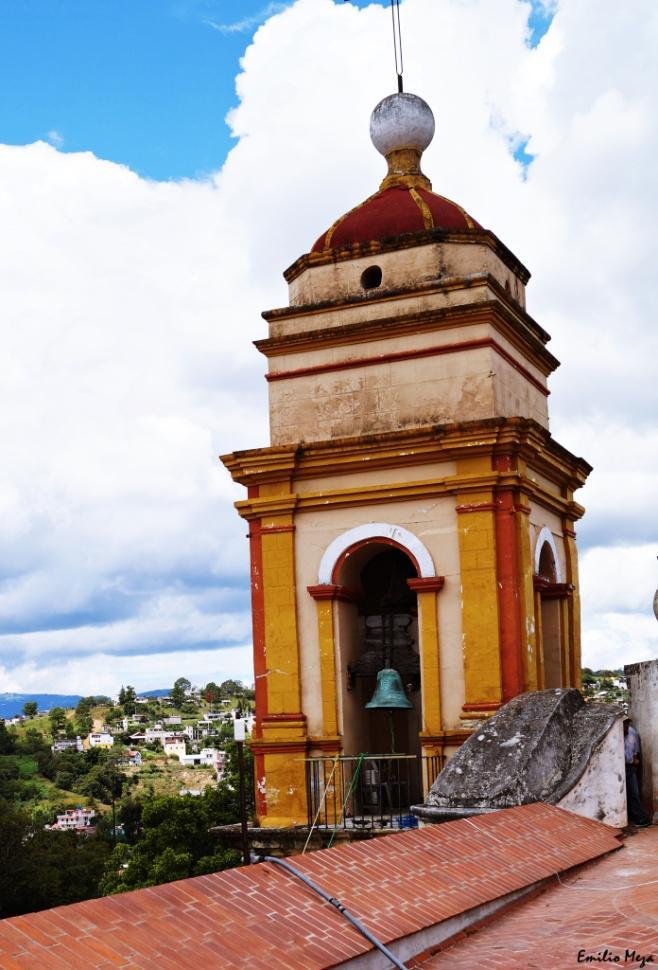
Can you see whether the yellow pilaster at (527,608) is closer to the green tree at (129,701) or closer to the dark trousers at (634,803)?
the dark trousers at (634,803)

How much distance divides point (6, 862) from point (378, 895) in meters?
47.3

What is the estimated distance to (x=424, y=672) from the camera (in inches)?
487

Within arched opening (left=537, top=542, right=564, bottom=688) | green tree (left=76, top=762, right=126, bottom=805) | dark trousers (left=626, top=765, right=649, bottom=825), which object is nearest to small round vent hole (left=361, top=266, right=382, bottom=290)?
arched opening (left=537, top=542, right=564, bottom=688)

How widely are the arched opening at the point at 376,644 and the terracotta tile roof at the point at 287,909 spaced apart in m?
4.93

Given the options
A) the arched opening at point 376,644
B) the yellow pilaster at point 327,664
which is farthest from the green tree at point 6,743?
the yellow pilaster at point 327,664

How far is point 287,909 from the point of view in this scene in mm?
5617

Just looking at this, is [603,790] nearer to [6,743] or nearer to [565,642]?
[565,642]

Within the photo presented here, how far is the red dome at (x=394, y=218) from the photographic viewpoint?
1356cm

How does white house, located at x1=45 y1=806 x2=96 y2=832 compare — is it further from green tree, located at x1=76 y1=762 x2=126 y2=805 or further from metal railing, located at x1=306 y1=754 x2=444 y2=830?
metal railing, located at x1=306 y1=754 x2=444 y2=830

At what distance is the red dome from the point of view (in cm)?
1356

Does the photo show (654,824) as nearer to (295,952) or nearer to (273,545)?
(273,545)

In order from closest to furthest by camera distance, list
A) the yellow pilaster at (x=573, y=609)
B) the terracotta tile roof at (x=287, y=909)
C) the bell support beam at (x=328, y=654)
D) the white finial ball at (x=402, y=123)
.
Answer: the terracotta tile roof at (x=287, y=909), the bell support beam at (x=328, y=654), the yellow pilaster at (x=573, y=609), the white finial ball at (x=402, y=123)

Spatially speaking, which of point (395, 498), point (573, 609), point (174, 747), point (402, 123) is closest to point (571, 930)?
point (395, 498)

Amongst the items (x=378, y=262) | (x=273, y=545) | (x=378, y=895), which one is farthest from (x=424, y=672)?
(x=378, y=895)
